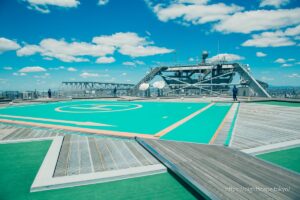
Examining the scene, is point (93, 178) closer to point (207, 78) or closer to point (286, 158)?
point (286, 158)

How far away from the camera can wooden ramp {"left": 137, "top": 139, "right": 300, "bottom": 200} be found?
2.96 metres

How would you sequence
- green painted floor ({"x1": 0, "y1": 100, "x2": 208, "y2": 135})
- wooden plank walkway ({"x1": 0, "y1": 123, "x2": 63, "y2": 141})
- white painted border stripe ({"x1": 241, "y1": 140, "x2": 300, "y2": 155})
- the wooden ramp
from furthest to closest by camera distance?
green painted floor ({"x1": 0, "y1": 100, "x2": 208, "y2": 135}) < wooden plank walkway ({"x1": 0, "y1": 123, "x2": 63, "y2": 141}) < white painted border stripe ({"x1": 241, "y1": 140, "x2": 300, "y2": 155}) < the wooden ramp

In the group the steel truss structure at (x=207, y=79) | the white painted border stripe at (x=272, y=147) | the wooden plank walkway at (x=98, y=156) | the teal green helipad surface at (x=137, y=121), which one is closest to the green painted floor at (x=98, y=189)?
the wooden plank walkway at (x=98, y=156)

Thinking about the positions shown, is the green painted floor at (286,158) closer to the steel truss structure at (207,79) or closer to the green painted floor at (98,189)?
the green painted floor at (98,189)

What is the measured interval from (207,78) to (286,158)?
4235 centimetres

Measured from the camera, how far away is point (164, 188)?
3.52 metres

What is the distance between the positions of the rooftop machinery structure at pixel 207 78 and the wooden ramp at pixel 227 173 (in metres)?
28.0

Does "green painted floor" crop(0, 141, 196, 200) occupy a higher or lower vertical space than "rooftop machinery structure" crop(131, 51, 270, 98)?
lower

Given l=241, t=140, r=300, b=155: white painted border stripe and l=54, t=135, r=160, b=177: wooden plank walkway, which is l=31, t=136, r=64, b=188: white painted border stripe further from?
l=241, t=140, r=300, b=155: white painted border stripe

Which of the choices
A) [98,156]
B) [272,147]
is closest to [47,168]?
[98,156]

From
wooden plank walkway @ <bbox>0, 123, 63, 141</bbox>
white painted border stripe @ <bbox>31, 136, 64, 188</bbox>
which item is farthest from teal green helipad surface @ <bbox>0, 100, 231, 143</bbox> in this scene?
white painted border stripe @ <bbox>31, 136, 64, 188</bbox>

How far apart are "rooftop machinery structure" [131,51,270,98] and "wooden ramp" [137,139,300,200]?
Answer: 2803 centimetres

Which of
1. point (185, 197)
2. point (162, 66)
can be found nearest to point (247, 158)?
point (185, 197)

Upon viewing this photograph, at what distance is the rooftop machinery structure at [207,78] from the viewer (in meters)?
33.8
